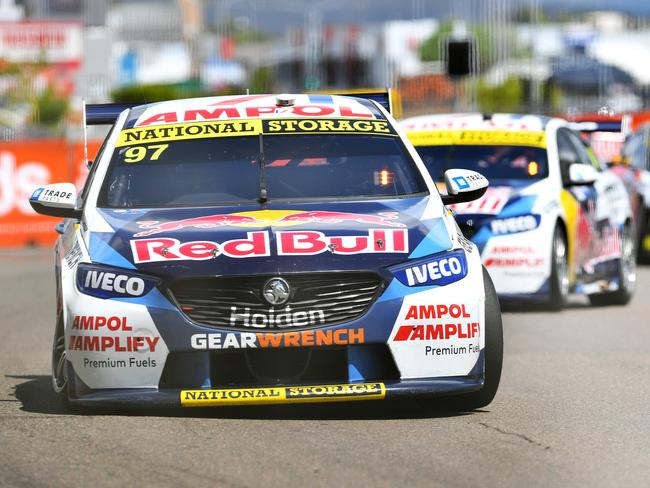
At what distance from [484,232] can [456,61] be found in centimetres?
2179

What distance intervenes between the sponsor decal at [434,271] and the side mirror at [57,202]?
71.0 inches

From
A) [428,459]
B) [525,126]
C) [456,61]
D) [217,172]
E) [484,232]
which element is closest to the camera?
[428,459]

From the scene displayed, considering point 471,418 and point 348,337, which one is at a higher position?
point 348,337

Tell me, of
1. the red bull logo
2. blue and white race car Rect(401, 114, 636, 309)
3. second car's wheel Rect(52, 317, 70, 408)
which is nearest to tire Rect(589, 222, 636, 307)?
blue and white race car Rect(401, 114, 636, 309)

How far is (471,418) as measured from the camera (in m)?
7.19

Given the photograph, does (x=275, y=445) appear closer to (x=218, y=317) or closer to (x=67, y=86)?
(x=218, y=317)

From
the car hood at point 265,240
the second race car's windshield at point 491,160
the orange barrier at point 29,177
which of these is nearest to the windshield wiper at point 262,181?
the car hood at point 265,240

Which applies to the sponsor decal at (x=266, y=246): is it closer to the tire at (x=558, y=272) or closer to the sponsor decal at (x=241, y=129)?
the sponsor decal at (x=241, y=129)

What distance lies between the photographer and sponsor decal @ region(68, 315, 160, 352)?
682 centimetres

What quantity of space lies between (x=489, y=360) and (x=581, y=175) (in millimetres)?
5721

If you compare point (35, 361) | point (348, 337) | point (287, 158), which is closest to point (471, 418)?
point (348, 337)

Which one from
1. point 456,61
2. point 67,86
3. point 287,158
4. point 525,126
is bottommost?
point 67,86

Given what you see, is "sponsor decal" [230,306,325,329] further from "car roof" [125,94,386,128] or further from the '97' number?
"car roof" [125,94,386,128]

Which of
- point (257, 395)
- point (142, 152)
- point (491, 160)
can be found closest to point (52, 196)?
point (142, 152)
